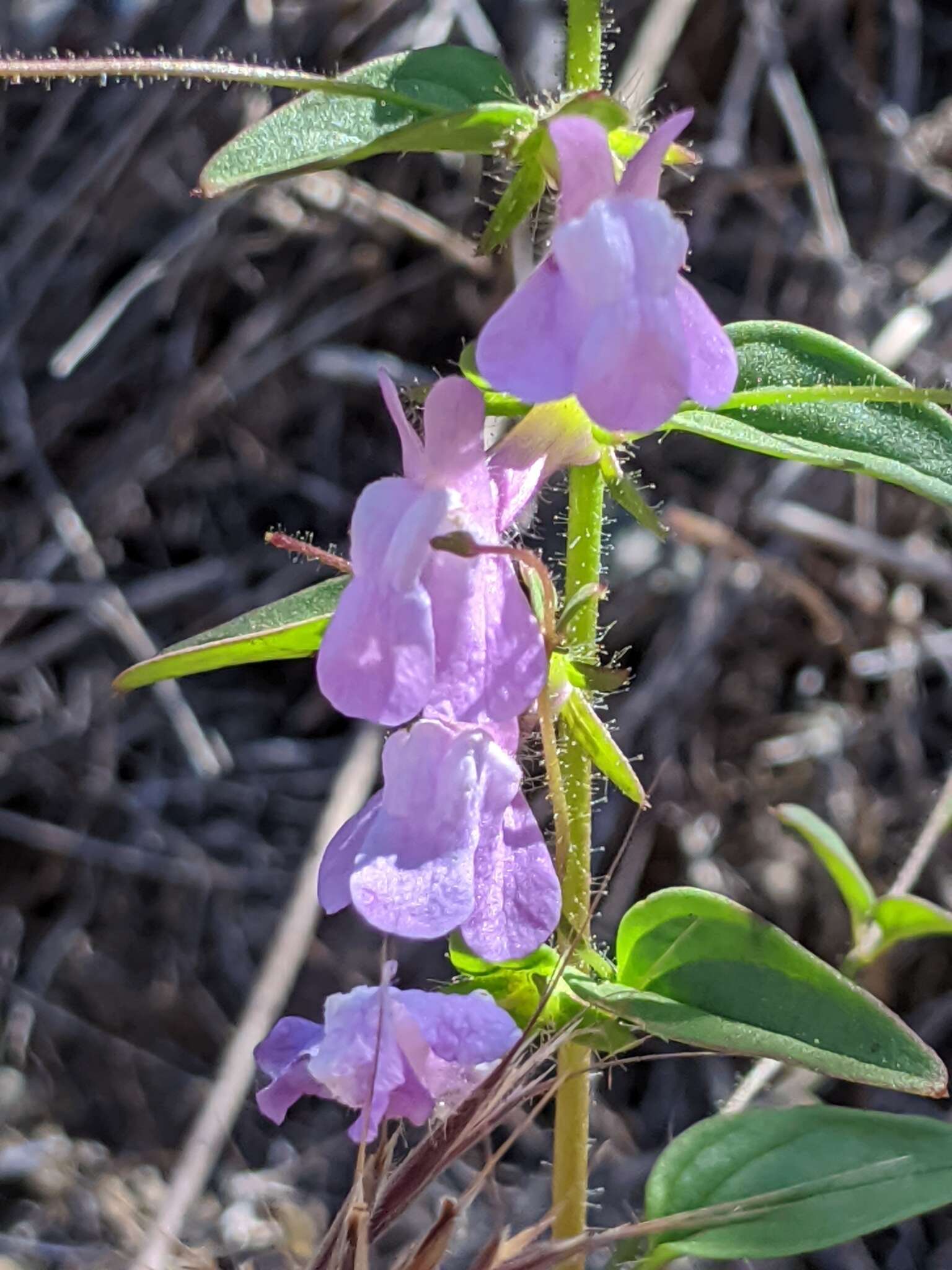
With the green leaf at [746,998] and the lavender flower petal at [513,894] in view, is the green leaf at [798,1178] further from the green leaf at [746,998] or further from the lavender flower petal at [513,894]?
the lavender flower petal at [513,894]

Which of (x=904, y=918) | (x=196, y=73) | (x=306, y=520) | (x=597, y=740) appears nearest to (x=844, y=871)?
(x=904, y=918)

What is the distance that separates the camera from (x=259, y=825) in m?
1.86

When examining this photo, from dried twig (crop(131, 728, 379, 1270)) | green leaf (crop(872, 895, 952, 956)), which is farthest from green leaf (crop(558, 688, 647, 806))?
dried twig (crop(131, 728, 379, 1270))

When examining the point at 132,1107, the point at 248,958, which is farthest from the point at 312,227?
the point at 132,1107

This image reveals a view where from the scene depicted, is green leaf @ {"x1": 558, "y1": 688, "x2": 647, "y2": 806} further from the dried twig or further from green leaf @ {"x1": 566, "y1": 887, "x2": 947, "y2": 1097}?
the dried twig

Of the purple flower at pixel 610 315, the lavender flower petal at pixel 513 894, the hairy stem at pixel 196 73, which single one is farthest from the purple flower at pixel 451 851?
the hairy stem at pixel 196 73

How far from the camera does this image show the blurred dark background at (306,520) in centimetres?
172

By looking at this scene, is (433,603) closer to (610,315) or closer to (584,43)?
(610,315)

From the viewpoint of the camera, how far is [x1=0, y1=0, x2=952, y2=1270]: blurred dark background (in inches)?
67.9

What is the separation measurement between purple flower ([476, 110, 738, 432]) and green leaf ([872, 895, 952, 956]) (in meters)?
0.53

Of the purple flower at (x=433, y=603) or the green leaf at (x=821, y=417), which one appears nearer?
the purple flower at (x=433, y=603)

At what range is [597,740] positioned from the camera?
667 millimetres

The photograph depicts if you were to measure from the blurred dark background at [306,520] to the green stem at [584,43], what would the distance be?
1.02m

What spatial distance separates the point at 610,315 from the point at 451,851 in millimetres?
240
